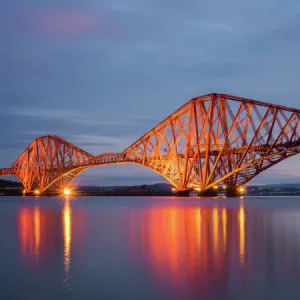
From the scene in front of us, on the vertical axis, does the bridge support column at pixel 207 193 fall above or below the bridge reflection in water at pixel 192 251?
above

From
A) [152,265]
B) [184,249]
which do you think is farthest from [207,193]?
[152,265]

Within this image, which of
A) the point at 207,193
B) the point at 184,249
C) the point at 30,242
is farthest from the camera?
the point at 207,193

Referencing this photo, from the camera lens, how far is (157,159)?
9331 cm

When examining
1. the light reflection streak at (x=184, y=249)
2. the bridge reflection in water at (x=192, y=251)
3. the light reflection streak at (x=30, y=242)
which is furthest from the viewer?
the light reflection streak at (x=30, y=242)

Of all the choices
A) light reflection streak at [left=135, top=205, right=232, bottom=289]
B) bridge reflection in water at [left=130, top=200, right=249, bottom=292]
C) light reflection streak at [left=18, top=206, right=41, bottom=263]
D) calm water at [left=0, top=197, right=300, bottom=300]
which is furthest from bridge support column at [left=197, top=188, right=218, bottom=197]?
calm water at [left=0, top=197, right=300, bottom=300]

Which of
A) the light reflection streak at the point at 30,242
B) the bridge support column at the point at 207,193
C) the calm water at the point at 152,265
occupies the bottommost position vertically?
the calm water at the point at 152,265

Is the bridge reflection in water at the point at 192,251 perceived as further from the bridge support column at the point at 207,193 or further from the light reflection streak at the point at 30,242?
the bridge support column at the point at 207,193

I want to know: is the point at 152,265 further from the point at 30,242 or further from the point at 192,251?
the point at 30,242

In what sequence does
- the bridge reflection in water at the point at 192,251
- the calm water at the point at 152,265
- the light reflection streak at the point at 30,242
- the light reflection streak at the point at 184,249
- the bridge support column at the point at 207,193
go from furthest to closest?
the bridge support column at the point at 207,193 → the light reflection streak at the point at 30,242 → the light reflection streak at the point at 184,249 → the bridge reflection in water at the point at 192,251 → the calm water at the point at 152,265

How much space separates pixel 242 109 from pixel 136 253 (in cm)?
5610

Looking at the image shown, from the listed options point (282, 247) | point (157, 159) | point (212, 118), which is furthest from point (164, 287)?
point (157, 159)

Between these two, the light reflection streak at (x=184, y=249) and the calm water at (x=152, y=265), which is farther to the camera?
the light reflection streak at (x=184, y=249)

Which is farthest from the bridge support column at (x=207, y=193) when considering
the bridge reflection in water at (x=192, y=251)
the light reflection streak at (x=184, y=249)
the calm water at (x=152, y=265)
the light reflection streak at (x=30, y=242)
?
the calm water at (x=152, y=265)

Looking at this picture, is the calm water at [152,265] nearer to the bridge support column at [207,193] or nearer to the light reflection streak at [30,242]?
the light reflection streak at [30,242]
